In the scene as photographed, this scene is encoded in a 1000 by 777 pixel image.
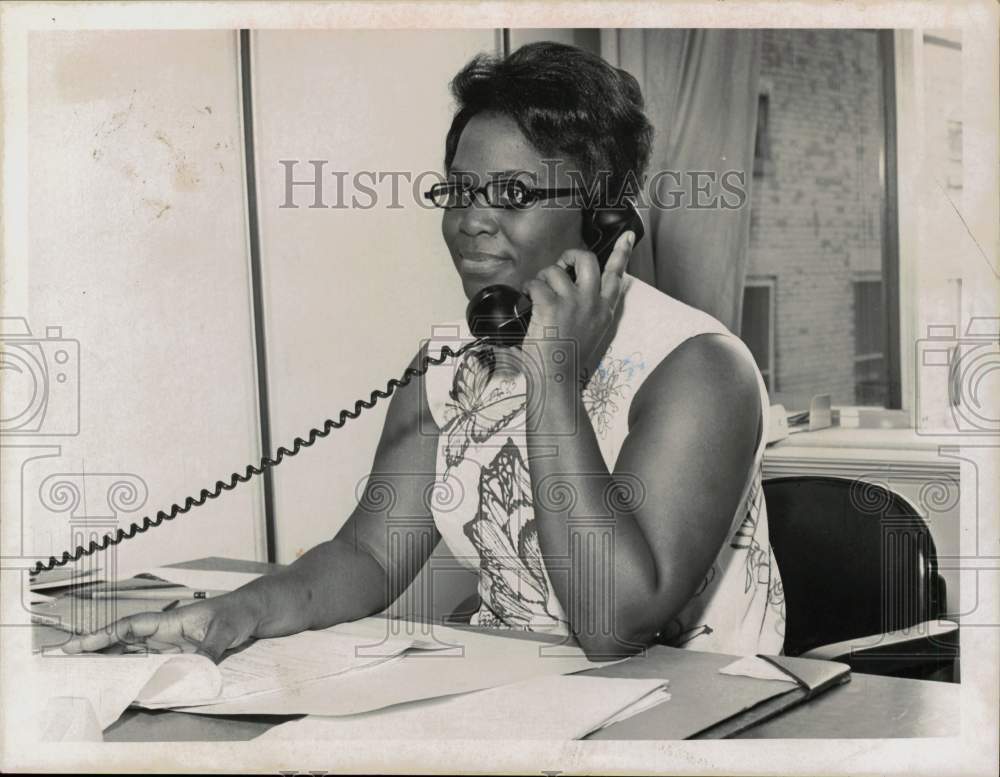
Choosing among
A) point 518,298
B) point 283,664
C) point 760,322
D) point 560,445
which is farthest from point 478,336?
point 760,322

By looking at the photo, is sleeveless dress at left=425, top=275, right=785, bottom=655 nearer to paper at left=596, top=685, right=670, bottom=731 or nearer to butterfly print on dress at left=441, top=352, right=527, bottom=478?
butterfly print on dress at left=441, top=352, right=527, bottom=478

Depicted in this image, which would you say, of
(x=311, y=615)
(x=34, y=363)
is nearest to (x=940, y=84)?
(x=311, y=615)

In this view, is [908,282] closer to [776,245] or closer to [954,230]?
[954,230]

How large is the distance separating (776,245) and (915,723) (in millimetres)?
745

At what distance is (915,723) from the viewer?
3.45 feet

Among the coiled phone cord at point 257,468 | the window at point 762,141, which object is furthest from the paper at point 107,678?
the window at point 762,141

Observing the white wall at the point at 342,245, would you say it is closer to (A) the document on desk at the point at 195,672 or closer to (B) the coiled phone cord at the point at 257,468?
(B) the coiled phone cord at the point at 257,468

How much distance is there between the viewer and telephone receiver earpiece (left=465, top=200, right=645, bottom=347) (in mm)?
1165

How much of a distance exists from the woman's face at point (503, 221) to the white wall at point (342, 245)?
0.02 m

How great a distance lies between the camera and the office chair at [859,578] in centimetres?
121

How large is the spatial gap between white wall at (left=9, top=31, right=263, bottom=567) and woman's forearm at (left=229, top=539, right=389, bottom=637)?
0.17 meters

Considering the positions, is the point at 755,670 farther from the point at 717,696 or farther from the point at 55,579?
the point at 55,579

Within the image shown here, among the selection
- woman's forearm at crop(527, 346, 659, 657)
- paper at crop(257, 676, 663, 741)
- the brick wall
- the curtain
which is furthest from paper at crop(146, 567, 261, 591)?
the brick wall

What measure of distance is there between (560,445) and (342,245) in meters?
0.38
